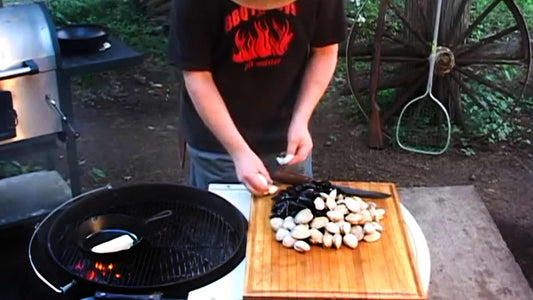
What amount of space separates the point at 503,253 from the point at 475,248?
0.11m

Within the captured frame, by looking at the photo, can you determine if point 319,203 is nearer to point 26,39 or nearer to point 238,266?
point 238,266

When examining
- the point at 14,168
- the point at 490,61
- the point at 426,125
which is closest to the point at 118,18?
the point at 14,168

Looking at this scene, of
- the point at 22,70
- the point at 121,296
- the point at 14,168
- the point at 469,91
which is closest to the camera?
the point at 121,296

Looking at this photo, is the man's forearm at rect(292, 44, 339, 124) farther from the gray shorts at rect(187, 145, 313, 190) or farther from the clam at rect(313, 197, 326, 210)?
the clam at rect(313, 197, 326, 210)

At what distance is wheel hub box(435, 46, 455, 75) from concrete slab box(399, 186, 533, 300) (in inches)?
32.9

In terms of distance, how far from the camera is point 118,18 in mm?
5258

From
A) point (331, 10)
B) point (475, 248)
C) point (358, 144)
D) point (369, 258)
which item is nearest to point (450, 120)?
point (358, 144)

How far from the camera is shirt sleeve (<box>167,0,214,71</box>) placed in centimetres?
152

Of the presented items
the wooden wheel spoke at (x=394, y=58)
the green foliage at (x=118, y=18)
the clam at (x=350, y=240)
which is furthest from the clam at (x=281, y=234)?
the green foliage at (x=118, y=18)

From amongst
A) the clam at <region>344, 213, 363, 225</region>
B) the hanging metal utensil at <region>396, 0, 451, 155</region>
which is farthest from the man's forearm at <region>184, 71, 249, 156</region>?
the hanging metal utensil at <region>396, 0, 451, 155</region>

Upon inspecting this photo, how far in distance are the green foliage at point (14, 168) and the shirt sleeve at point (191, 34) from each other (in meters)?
1.88

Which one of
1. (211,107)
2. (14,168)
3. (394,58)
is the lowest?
(14,168)

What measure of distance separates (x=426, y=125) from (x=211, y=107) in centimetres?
284

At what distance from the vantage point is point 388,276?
3.92 feet
